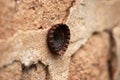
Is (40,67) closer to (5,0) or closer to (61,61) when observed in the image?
(61,61)

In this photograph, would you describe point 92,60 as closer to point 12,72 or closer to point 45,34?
point 45,34

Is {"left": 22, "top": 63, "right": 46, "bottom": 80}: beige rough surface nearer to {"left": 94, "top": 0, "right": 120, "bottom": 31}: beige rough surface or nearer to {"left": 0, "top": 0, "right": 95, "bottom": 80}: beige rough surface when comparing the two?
{"left": 0, "top": 0, "right": 95, "bottom": 80}: beige rough surface

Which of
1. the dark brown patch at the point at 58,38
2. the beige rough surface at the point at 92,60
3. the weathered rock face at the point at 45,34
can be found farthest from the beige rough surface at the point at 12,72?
the beige rough surface at the point at 92,60

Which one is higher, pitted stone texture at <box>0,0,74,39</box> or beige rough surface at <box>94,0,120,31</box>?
beige rough surface at <box>94,0,120,31</box>

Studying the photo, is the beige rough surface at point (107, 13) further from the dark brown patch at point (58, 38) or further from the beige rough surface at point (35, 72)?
the beige rough surface at point (35, 72)

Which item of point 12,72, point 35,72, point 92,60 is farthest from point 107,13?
point 12,72

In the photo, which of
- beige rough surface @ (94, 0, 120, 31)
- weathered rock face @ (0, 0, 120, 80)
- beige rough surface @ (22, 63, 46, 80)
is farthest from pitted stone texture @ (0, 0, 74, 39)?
beige rough surface @ (94, 0, 120, 31)

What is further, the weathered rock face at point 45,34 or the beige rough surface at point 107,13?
the beige rough surface at point 107,13

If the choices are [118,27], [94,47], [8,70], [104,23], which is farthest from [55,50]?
[118,27]
